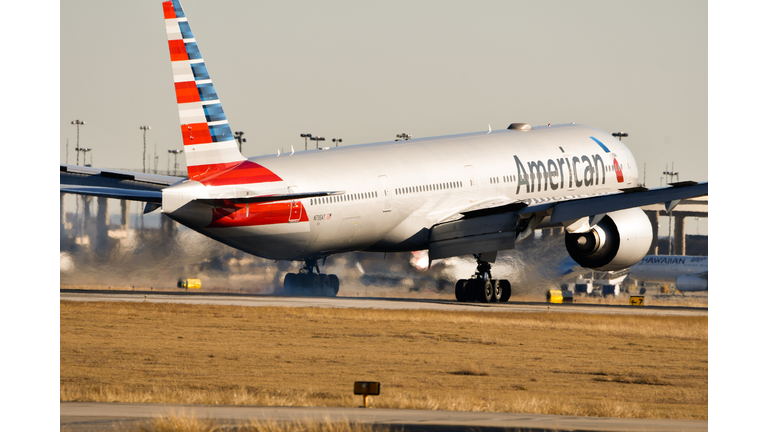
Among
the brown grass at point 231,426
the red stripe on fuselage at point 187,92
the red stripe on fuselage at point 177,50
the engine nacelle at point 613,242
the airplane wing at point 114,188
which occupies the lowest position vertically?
the brown grass at point 231,426

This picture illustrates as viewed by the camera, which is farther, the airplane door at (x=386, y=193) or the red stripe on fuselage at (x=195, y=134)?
the airplane door at (x=386, y=193)

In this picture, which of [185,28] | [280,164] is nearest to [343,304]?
[280,164]

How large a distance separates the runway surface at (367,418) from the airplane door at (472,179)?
93.3 ft

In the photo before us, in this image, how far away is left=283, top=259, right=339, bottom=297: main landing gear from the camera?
62.9 m

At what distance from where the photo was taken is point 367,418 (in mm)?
→ 18578

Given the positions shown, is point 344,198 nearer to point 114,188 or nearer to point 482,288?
point 114,188

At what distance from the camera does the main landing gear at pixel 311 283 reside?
62938 millimetres

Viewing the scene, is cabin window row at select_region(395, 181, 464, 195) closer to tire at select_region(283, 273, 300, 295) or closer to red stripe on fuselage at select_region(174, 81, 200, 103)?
red stripe on fuselage at select_region(174, 81, 200, 103)

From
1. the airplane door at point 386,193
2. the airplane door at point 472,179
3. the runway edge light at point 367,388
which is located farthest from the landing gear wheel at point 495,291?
the runway edge light at point 367,388

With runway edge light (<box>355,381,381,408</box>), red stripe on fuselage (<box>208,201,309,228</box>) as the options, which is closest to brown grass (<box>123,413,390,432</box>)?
runway edge light (<box>355,381,381,408</box>)

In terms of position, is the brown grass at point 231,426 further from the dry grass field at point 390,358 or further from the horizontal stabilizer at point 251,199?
the horizontal stabilizer at point 251,199

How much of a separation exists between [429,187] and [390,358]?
44.1 ft

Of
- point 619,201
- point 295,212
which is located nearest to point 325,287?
point 295,212
